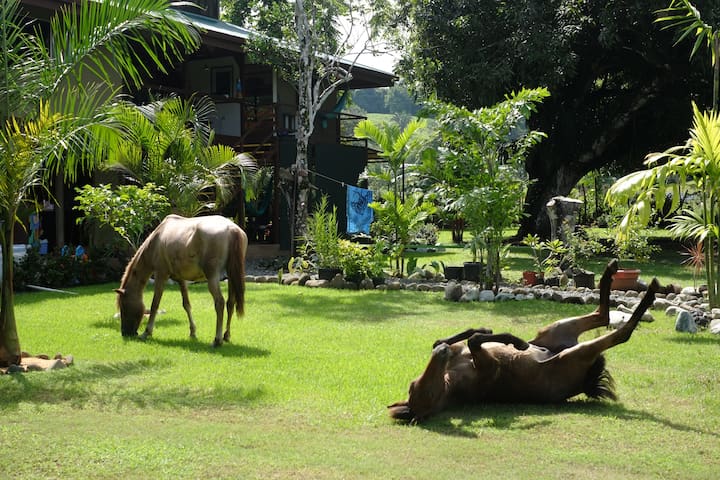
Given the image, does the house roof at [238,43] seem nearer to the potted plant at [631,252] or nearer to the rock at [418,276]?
the rock at [418,276]

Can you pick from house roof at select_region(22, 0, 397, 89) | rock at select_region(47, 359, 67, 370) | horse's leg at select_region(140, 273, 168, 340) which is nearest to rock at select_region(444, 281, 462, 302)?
horse's leg at select_region(140, 273, 168, 340)

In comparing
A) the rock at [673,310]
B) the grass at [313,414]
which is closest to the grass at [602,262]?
the rock at [673,310]

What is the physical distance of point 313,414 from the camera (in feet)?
18.8

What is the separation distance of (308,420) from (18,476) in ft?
6.49

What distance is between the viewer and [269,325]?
33.5 feet

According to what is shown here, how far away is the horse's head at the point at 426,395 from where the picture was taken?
5.22 m

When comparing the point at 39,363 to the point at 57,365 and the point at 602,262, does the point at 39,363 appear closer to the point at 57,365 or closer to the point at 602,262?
the point at 57,365

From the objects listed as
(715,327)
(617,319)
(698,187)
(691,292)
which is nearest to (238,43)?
(691,292)

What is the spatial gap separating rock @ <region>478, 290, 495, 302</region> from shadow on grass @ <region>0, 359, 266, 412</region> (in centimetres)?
680

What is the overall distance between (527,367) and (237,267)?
391 cm

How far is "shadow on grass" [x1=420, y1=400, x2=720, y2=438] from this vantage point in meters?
5.29

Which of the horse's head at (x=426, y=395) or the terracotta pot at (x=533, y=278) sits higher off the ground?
the terracotta pot at (x=533, y=278)

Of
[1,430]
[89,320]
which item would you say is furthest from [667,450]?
[89,320]

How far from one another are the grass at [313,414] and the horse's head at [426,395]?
0.11m
